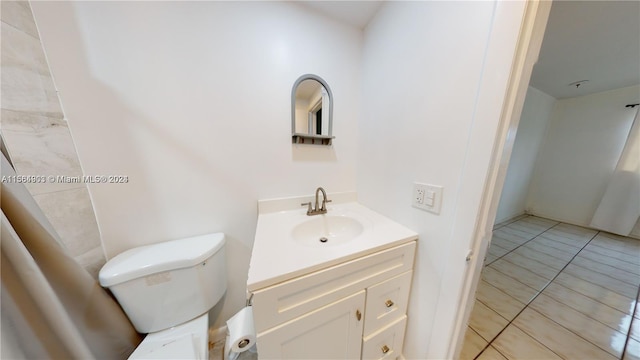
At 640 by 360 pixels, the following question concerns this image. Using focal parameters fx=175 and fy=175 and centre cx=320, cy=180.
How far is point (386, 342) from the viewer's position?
2.88 ft

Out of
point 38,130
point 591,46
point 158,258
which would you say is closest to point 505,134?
point 158,258

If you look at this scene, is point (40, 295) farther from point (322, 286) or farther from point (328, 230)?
point (328, 230)

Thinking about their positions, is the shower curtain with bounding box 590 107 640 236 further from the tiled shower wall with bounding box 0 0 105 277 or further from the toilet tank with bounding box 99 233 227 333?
the tiled shower wall with bounding box 0 0 105 277

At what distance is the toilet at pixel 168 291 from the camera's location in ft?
2.37

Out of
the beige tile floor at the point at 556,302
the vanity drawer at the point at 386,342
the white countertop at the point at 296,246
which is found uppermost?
the white countertop at the point at 296,246

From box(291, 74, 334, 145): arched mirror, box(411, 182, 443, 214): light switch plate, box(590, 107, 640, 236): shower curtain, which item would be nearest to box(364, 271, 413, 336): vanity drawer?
box(411, 182, 443, 214): light switch plate

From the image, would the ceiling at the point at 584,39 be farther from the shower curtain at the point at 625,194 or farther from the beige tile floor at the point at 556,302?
the beige tile floor at the point at 556,302

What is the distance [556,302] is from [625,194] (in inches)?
107

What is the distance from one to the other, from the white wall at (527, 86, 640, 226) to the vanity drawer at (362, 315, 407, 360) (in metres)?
4.08

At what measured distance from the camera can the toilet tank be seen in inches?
28.9

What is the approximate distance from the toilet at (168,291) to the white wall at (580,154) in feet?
16.2

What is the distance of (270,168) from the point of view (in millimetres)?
1083

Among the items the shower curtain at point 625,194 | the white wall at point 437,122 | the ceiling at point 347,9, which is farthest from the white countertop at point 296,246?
the shower curtain at point 625,194

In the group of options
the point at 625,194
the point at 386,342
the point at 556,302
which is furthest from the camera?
the point at 625,194
